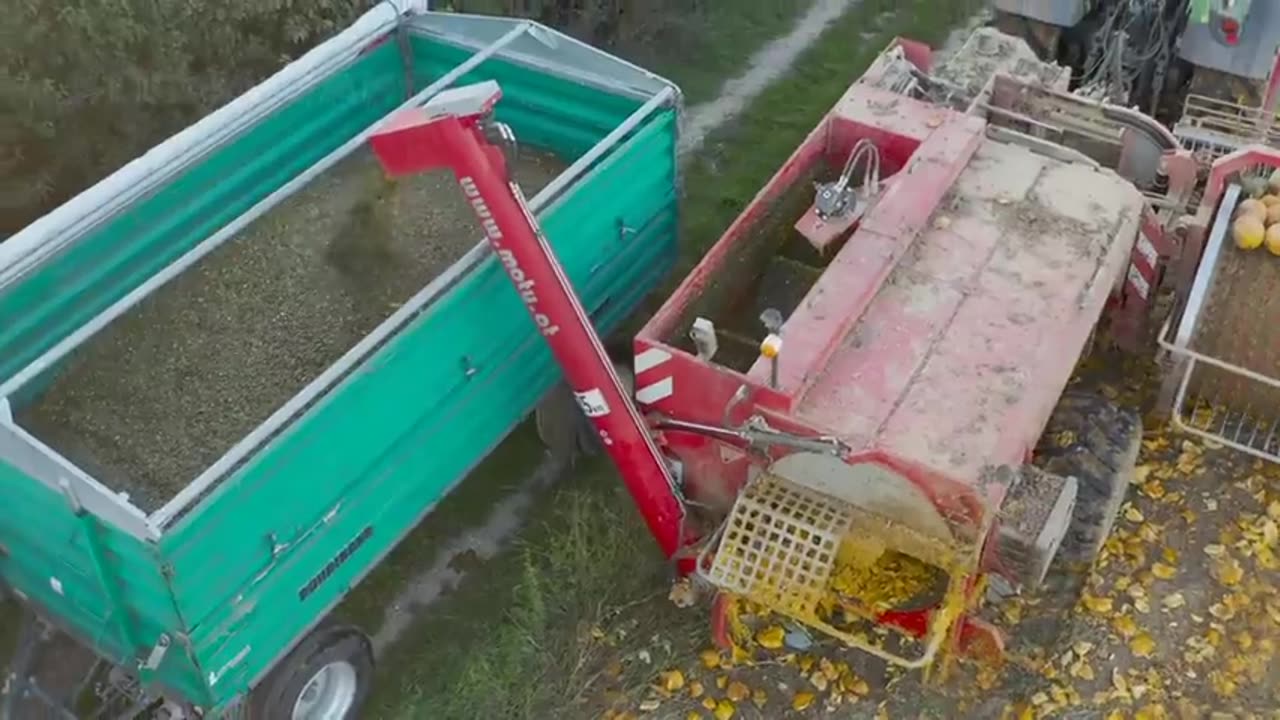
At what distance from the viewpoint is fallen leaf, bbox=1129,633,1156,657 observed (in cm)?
641

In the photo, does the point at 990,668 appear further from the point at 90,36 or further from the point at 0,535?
the point at 90,36

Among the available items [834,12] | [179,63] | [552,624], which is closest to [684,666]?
[552,624]

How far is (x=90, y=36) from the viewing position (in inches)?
308

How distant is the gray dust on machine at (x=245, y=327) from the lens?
5754 millimetres

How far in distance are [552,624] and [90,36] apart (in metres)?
4.17

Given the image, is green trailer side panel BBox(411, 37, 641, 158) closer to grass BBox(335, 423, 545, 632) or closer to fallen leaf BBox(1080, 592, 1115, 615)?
grass BBox(335, 423, 545, 632)

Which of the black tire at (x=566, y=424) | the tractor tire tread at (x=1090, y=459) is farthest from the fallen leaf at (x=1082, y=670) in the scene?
the black tire at (x=566, y=424)

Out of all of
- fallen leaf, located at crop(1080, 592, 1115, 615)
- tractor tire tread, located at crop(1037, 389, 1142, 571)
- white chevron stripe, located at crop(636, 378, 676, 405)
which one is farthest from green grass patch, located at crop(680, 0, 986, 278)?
fallen leaf, located at crop(1080, 592, 1115, 615)

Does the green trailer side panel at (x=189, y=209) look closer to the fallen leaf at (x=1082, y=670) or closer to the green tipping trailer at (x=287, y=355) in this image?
the green tipping trailer at (x=287, y=355)

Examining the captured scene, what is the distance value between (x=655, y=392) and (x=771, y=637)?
1.29 meters

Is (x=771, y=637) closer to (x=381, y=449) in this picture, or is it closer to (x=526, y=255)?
(x=381, y=449)

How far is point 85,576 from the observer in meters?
5.39

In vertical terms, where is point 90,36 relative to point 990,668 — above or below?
above

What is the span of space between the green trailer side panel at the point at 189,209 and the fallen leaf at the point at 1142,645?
4.83 metres
